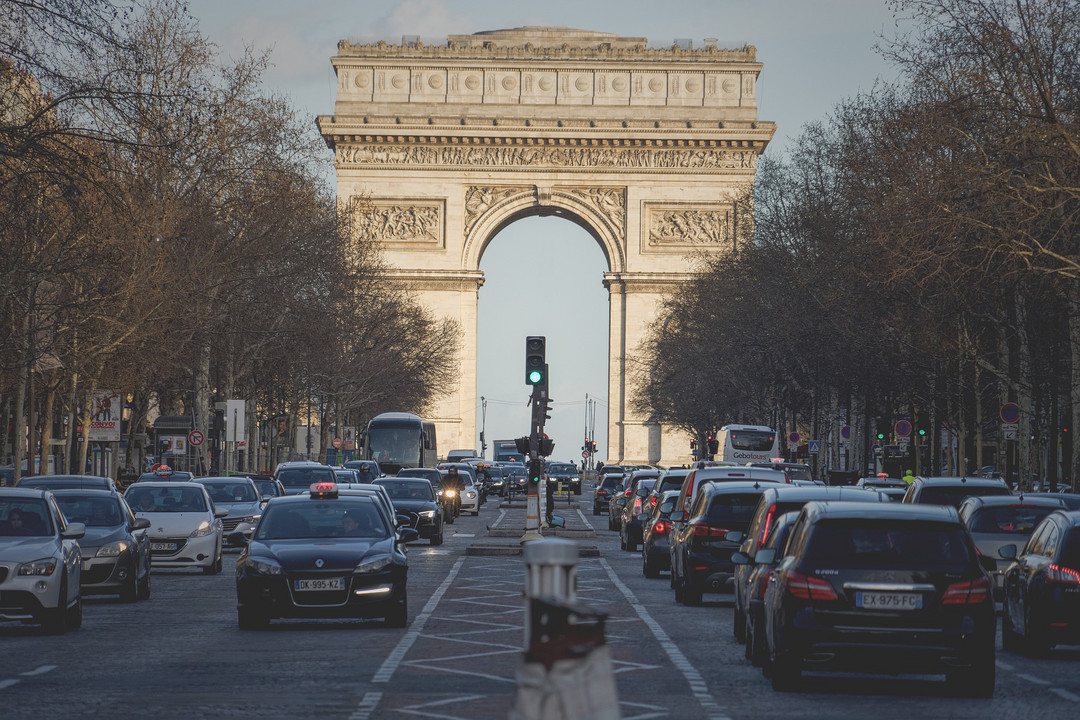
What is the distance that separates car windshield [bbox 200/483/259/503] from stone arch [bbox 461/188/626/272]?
5299 centimetres

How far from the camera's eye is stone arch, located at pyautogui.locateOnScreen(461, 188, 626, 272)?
8844 centimetres

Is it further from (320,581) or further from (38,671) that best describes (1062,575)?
(38,671)

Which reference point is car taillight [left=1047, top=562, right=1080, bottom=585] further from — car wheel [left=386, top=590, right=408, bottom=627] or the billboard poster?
the billboard poster

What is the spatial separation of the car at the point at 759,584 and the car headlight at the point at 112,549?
351 inches

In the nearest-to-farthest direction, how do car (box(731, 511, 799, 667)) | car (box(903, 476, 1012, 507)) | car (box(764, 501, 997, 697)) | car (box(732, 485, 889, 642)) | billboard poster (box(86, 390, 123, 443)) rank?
1. car (box(764, 501, 997, 697))
2. car (box(731, 511, 799, 667))
3. car (box(732, 485, 889, 642))
4. car (box(903, 476, 1012, 507))
5. billboard poster (box(86, 390, 123, 443))

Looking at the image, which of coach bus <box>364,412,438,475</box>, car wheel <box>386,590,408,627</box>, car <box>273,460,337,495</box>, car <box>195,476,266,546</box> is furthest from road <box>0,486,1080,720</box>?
coach bus <box>364,412,438,475</box>

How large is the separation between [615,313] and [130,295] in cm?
5295

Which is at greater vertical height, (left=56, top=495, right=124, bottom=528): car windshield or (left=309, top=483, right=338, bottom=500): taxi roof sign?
(left=309, top=483, right=338, bottom=500): taxi roof sign

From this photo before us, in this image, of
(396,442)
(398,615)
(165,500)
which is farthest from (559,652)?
(396,442)

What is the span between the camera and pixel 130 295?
3800 cm

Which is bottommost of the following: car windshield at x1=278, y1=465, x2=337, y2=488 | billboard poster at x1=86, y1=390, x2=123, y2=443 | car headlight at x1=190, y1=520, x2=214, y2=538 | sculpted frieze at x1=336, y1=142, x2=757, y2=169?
car headlight at x1=190, y1=520, x2=214, y2=538

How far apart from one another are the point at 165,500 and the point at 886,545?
17962 mm

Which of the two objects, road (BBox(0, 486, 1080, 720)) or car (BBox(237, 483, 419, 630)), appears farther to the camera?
car (BBox(237, 483, 419, 630))

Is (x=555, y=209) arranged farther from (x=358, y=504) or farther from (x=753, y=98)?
(x=358, y=504)
